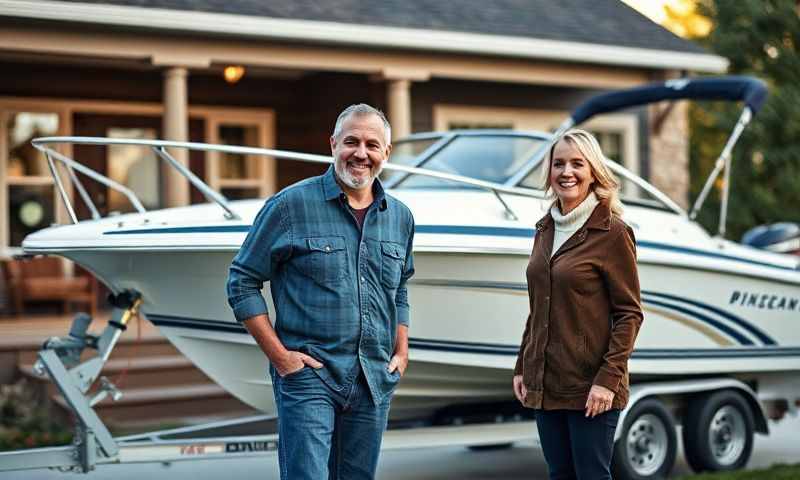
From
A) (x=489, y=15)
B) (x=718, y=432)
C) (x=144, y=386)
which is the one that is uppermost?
(x=489, y=15)

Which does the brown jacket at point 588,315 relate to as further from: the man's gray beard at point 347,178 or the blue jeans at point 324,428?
the man's gray beard at point 347,178

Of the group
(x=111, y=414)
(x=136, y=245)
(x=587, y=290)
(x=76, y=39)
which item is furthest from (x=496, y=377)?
(x=76, y=39)

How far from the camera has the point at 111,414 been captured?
855 centimetres

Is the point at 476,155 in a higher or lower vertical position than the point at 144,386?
higher

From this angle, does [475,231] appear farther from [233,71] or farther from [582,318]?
[233,71]

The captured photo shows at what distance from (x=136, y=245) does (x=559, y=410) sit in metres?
2.52

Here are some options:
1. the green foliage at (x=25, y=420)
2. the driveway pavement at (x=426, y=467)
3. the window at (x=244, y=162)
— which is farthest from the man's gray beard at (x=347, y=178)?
the window at (x=244, y=162)

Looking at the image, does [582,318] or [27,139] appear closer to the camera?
[582,318]

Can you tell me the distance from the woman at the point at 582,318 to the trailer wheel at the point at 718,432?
3.32 meters

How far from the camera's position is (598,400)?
3939 millimetres

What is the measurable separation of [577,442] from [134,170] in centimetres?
942

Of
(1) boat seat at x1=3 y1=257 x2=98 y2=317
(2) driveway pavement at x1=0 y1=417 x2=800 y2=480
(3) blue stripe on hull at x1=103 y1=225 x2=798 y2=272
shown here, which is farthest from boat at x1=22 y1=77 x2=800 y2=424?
(1) boat seat at x1=3 y1=257 x2=98 y2=317

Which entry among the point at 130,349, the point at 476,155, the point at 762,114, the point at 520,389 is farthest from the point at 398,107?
the point at 762,114

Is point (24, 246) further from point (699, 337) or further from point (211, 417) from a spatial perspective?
point (699, 337)
